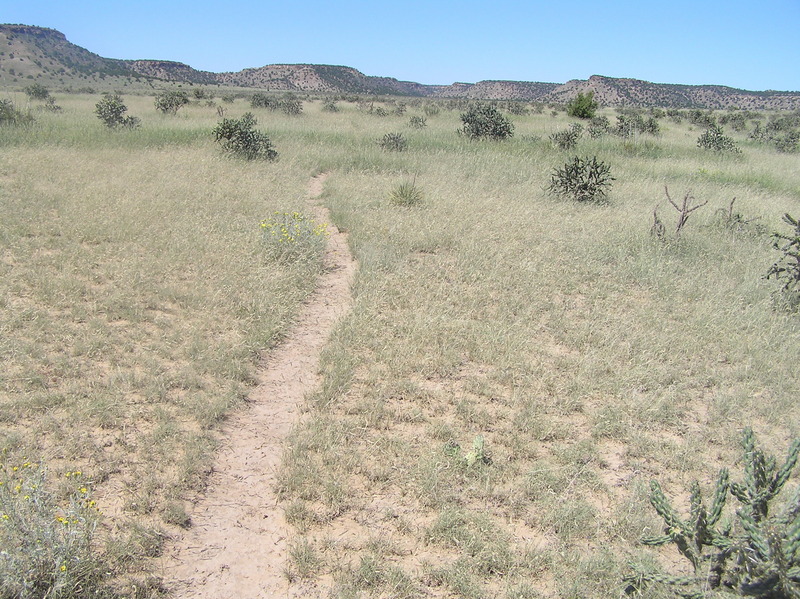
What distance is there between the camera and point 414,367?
4789 mm

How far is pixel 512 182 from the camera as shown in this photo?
12047 millimetres

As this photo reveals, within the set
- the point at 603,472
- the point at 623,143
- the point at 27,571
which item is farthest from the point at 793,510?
the point at 623,143

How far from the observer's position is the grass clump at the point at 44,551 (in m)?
2.37

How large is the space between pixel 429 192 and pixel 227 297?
5.88m

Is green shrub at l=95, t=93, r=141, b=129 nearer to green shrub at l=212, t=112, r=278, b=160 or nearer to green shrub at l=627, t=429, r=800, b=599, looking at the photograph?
green shrub at l=212, t=112, r=278, b=160

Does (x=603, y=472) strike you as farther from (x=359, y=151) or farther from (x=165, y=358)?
(x=359, y=151)

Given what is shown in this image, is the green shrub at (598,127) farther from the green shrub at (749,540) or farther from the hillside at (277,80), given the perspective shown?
the hillside at (277,80)

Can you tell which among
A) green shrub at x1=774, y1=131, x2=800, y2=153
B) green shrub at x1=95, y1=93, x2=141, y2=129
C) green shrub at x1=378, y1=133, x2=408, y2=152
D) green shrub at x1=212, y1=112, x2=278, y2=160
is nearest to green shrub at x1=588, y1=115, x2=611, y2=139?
green shrub at x1=774, y1=131, x2=800, y2=153

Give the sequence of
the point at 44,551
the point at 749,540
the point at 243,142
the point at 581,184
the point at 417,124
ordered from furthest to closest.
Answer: the point at 417,124
the point at 243,142
the point at 581,184
the point at 44,551
the point at 749,540

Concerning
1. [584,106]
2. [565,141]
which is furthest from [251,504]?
[584,106]

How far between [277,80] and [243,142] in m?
87.7

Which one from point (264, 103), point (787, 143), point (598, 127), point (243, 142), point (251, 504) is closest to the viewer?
point (251, 504)

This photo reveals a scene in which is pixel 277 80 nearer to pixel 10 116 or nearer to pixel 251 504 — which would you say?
pixel 10 116

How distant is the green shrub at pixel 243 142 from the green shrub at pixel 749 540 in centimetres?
1186
